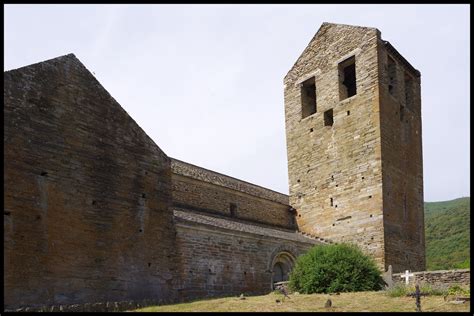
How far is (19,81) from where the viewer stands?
1240cm

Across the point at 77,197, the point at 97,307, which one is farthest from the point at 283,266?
the point at 77,197

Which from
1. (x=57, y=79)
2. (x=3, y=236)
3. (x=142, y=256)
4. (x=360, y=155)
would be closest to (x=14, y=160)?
(x=3, y=236)

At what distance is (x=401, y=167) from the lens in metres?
21.6

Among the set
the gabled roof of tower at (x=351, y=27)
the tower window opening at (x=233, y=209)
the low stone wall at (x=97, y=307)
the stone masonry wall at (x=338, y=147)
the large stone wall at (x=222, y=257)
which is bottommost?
the low stone wall at (x=97, y=307)

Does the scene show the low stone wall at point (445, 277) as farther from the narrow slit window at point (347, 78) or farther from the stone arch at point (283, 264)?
the narrow slit window at point (347, 78)

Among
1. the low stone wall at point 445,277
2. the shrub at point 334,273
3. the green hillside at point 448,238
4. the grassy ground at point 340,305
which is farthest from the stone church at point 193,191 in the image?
the green hillside at point 448,238

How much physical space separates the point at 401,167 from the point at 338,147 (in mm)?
2836

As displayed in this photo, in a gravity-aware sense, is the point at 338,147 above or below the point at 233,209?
above

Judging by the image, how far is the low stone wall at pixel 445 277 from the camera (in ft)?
48.4

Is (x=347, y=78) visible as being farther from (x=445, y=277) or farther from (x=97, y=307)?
(x=97, y=307)

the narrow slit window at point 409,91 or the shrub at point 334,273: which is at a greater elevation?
the narrow slit window at point 409,91

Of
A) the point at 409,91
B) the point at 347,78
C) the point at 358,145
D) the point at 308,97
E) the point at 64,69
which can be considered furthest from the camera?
the point at 308,97

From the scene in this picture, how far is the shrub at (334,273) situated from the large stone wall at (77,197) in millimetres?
4120

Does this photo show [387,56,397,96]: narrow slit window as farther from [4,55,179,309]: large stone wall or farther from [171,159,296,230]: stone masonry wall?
[4,55,179,309]: large stone wall
